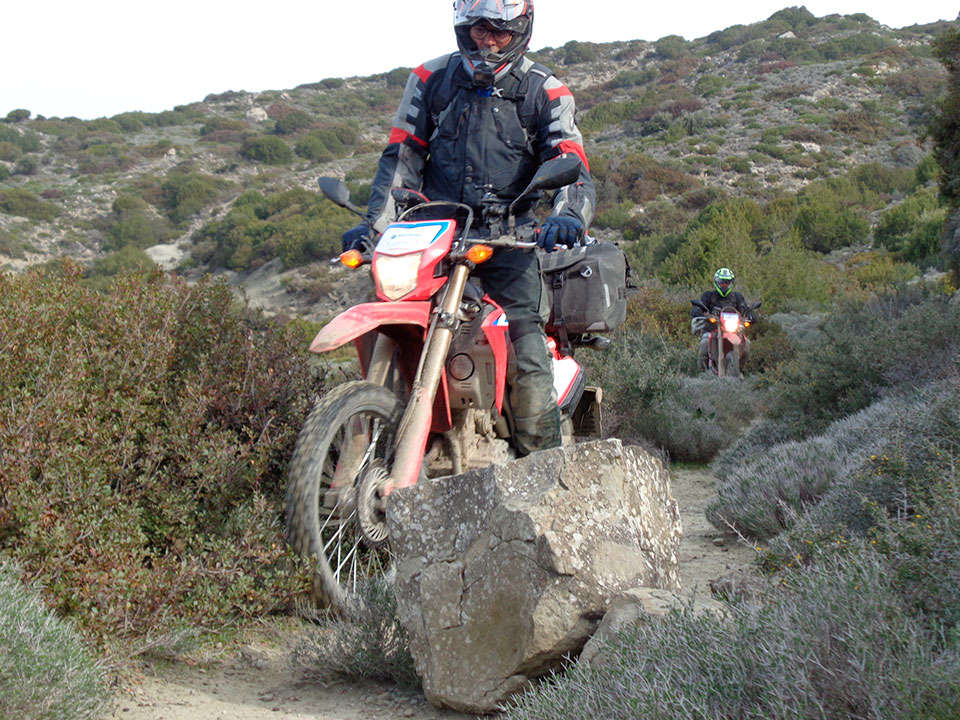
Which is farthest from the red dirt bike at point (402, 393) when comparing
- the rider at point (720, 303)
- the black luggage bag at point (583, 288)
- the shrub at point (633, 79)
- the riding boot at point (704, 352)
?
the shrub at point (633, 79)

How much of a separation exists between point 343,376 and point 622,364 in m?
3.77

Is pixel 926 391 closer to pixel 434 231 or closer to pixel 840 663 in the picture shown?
pixel 434 231

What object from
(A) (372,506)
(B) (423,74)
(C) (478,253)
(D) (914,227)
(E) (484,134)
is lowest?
(D) (914,227)

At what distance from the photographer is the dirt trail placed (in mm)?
2565

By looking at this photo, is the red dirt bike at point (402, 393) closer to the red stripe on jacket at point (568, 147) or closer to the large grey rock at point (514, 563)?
the red stripe on jacket at point (568, 147)

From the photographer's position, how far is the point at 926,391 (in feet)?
16.4

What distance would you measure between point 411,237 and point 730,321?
874cm

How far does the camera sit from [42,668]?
2178 mm

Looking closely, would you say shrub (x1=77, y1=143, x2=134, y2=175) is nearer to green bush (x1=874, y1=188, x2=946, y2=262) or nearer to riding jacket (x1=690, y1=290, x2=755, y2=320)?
green bush (x1=874, y1=188, x2=946, y2=262)

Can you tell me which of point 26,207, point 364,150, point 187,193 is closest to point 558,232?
point 26,207

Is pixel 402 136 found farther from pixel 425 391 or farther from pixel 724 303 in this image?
pixel 724 303

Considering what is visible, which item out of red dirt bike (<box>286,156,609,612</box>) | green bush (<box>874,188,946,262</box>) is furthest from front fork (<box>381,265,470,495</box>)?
green bush (<box>874,188,946,262</box>)

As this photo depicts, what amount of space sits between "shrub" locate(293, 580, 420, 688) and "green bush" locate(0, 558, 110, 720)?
2.17 feet

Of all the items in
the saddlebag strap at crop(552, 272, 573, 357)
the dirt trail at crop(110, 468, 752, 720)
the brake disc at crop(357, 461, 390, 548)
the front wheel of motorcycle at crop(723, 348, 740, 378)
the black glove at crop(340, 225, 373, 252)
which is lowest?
the front wheel of motorcycle at crop(723, 348, 740, 378)
